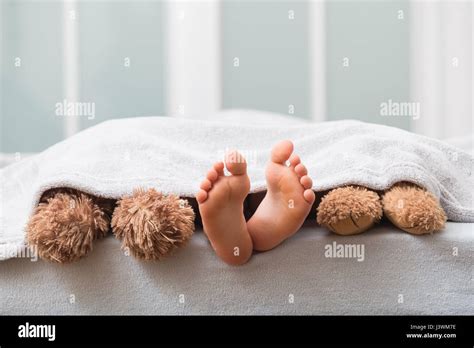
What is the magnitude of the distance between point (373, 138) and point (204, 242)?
360mm

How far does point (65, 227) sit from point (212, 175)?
0.76 ft

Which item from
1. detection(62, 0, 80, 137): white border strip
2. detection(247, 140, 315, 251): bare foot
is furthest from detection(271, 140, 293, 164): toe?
detection(62, 0, 80, 137): white border strip

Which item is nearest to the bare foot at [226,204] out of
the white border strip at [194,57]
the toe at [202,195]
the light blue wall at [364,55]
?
the toe at [202,195]

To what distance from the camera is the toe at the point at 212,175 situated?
0.72m

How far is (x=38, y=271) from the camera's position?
83 cm

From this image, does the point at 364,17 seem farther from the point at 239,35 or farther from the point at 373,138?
the point at 373,138

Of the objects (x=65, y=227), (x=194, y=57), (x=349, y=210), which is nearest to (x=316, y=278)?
(x=349, y=210)

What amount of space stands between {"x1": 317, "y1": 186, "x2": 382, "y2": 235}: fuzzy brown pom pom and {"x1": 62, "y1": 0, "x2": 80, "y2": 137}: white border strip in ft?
5.09

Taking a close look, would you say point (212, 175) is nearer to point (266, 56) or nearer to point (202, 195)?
point (202, 195)

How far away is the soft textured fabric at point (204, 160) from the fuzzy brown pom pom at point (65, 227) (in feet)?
0.10

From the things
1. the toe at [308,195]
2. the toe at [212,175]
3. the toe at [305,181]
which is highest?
the toe at [212,175]

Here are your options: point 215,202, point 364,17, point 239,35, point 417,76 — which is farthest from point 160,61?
point 215,202

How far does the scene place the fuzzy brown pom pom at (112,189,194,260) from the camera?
0.74 metres

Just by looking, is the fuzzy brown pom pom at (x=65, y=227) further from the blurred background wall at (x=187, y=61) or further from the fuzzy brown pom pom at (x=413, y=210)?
the blurred background wall at (x=187, y=61)
